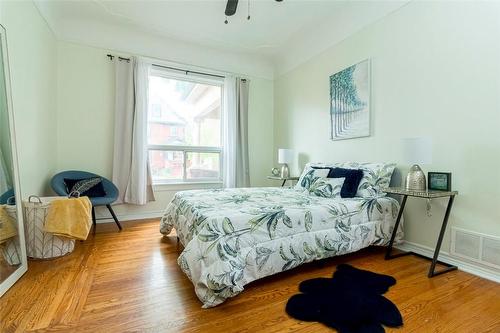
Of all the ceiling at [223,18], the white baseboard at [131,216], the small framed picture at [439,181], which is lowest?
the white baseboard at [131,216]

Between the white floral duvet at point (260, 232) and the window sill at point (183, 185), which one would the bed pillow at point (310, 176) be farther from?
the window sill at point (183, 185)

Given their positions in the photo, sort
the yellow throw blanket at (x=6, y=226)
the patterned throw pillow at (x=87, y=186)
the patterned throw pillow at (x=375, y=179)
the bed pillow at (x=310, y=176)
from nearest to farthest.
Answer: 1. the yellow throw blanket at (x=6, y=226)
2. the patterned throw pillow at (x=375, y=179)
3. the bed pillow at (x=310, y=176)
4. the patterned throw pillow at (x=87, y=186)

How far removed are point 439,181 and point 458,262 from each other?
0.71 metres

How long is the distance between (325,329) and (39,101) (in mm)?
3464

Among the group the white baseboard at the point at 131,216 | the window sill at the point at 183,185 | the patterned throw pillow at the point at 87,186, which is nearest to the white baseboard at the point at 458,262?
the window sill at the point at 183,185

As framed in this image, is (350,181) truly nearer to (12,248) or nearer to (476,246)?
(476,246)

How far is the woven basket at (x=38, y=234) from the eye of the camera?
209 cm

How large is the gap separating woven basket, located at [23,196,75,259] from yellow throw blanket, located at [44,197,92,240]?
0.22ft

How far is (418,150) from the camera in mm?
1993

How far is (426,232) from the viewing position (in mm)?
2309

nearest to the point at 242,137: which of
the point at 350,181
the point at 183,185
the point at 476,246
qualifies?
the point at 183,185

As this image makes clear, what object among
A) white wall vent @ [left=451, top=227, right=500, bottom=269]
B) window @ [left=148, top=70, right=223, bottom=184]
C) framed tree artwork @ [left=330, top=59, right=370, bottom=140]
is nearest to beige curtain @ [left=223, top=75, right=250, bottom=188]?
window @ [left=148, top=70, right=223, bottom=184]

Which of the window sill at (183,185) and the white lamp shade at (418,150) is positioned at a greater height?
the white lamp shade at (418,150)

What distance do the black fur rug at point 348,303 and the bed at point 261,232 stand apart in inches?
9.4
